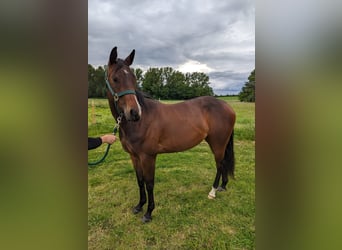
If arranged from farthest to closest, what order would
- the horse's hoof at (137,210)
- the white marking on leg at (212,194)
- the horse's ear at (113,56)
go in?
the white marking on leg at (212,194) → the horse's hoof at (137,210) → the horse's ear at (113,56)

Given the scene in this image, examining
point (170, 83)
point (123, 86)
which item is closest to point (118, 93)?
point (123, 86)

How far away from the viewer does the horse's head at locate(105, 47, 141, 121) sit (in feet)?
3.80

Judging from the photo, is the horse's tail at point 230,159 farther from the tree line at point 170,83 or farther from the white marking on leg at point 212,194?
the tree line at point 170,83

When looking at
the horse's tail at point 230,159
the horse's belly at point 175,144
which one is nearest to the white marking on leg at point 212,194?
the horse's tail at point 230,159

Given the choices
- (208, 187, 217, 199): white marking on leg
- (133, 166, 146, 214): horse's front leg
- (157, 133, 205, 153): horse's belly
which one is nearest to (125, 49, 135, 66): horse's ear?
(157, 133, 205, 153): horse's belly

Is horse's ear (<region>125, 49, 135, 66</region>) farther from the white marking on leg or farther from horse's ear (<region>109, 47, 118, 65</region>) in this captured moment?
the white marking on leg

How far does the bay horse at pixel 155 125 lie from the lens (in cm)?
119

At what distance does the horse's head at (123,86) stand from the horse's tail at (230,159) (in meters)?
0.98

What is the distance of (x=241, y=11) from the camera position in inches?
40.9

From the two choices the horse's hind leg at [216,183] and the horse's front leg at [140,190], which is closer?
the horse's front leg at [140,190]
